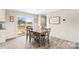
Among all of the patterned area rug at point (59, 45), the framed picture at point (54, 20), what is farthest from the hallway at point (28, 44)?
the framed picture at point (54, 20)

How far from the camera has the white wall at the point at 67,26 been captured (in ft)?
5.02

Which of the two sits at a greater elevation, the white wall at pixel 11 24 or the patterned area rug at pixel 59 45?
the white wall at pixel 11 24

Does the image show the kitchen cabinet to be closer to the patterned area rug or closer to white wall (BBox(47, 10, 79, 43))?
the patterned area rug

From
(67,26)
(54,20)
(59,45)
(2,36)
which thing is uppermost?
(54,20)

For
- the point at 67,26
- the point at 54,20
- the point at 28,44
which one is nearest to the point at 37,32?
the point at 28,44

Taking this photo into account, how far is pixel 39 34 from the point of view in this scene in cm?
161

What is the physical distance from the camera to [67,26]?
159 cm

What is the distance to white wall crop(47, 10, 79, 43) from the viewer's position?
1.53m

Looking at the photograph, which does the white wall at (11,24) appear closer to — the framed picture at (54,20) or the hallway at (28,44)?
the hallway at (28,44)

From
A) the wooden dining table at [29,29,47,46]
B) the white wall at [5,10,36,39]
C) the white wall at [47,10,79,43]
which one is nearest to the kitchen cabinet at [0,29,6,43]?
the white wall at [5,10,36,39]

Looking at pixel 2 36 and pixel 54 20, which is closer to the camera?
pixel 2 36

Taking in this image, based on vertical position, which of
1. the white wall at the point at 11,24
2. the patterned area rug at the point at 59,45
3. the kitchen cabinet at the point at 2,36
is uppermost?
the white wall at the point at 11,24

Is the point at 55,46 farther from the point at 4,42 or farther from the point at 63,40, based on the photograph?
the point at 4,42

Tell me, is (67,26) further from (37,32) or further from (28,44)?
(28,44)
